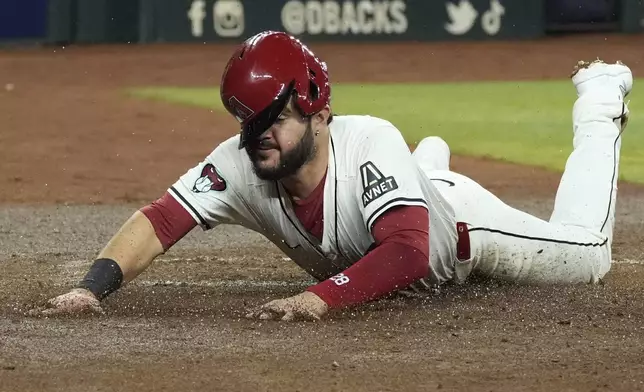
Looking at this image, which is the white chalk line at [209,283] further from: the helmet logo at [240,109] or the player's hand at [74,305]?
the helmet logo at [240,109]

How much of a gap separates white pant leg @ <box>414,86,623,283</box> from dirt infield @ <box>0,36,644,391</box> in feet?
0.26

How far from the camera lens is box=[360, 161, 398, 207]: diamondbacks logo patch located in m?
3.55

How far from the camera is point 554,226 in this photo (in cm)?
434

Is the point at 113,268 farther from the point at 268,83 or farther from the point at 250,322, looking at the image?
the point at 268,83

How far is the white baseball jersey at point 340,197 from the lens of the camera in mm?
3602

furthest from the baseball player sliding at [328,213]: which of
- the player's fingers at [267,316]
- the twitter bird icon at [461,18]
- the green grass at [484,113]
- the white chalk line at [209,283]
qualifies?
the twitter bird icon at [461,18]

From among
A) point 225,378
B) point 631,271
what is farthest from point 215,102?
point 225,378

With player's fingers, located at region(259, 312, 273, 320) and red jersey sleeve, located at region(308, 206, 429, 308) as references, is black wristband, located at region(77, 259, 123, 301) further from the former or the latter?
red jersey sleeve, located at region(308, 206, 429, 308)

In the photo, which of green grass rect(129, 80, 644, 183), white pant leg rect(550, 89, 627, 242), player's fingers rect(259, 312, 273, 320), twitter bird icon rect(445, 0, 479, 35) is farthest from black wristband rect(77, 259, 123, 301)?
twitter bird icon rect(445, 0, 479, 35)

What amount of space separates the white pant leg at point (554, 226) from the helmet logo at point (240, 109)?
0.90 m

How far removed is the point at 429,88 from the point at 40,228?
8143mm

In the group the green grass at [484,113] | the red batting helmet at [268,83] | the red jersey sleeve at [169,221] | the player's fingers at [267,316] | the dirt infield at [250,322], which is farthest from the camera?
the green grass at [484,113]

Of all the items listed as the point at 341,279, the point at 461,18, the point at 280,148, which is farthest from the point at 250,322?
the point at 461,18

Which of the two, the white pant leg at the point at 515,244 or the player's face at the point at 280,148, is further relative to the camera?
the white pant leg at the point at 515,244
